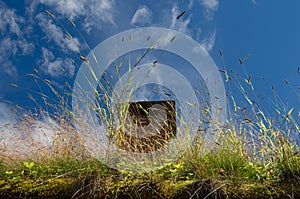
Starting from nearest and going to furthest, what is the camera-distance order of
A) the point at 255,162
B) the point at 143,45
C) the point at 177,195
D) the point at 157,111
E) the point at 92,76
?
the point at 177,195
the point at 255,162
the point at 92,76
the point at 143,45
the point at 157,111

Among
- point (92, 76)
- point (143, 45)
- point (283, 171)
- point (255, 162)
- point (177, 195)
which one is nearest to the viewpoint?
point (177, 195)

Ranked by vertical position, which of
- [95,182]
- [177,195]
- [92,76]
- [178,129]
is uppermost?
[92,76]

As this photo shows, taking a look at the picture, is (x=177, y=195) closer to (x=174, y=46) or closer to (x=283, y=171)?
(x=283, y=171)

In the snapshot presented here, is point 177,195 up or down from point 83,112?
down

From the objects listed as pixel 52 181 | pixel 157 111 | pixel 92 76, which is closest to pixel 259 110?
pixel 157 111

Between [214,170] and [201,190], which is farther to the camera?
[214,170]

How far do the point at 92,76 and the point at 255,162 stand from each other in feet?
5.48

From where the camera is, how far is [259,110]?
10.7 feet

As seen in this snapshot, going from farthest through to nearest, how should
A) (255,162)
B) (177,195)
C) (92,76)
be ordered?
1. (92,76)
2. (255,162)
3. (177,195)

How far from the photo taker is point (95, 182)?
2631mm

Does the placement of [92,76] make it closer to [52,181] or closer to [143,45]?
[143,45]

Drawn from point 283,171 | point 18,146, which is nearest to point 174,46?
point 283,171

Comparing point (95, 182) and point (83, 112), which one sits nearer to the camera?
point (95, 182)

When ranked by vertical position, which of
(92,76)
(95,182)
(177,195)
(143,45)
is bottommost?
(177,195)
